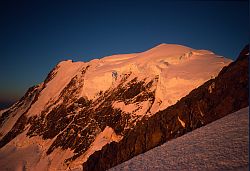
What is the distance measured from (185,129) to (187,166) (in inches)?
698

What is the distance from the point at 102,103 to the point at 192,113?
3174 centimetres

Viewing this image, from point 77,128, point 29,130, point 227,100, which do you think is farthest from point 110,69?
point 227,100

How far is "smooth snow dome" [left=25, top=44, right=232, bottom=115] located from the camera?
4041 centimetres

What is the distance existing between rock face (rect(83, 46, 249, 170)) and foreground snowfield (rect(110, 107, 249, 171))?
694 cm

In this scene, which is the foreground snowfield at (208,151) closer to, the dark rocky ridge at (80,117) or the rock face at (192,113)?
the rock face at (192,113)

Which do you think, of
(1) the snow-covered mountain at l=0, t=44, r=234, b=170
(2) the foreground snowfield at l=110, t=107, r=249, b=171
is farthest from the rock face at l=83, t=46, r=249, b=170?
(2) the foreground snowfield at l=110, t=107, r=249, b=171

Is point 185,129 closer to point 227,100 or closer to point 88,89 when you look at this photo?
point 227,100

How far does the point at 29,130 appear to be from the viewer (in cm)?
6744

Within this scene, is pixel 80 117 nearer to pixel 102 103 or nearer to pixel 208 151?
pixel 102 103

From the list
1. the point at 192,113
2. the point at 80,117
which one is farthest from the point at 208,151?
the point at 80,117

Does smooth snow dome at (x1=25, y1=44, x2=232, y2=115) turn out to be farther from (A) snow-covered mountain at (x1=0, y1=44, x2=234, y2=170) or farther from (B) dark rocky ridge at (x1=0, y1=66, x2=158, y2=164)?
(B) dark rocky ridge at (x1=0, y1=66, x2=158, y2=164)

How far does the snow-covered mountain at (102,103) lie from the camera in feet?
142

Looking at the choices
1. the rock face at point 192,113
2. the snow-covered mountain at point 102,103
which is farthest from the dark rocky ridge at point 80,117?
the rock face at point 192,113

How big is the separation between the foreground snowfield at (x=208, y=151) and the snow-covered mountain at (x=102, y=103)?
1130 inches
